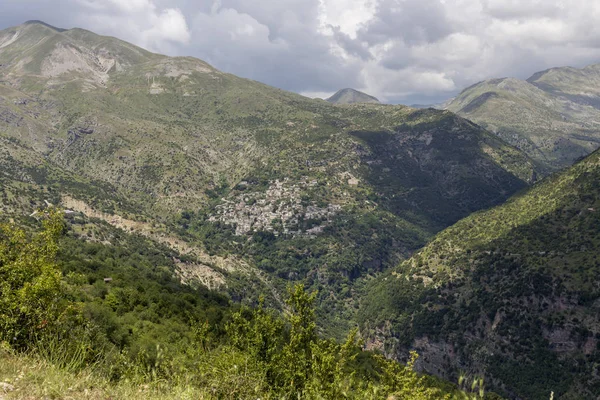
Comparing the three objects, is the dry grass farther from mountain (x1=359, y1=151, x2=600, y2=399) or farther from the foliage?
mountain (x1=359, y1=151, x2=600, y2=399)

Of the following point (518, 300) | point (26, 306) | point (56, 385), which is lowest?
point (518, 300)

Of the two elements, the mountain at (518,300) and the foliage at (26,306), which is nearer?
the foliage at (26,306)

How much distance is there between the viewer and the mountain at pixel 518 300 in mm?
114000

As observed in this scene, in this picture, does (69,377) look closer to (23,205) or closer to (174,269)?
(174,269)

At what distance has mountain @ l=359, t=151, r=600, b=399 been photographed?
114000 mm

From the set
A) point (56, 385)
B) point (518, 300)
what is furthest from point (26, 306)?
point (518, 300)

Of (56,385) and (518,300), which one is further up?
(56,385)

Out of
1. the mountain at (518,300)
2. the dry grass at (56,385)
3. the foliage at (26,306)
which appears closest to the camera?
the dry grass at (56,385)

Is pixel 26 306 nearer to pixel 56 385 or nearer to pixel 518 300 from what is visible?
pixel 56 385

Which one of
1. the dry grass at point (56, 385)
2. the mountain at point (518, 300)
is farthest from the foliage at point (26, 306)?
the mountain at point (518, 300)

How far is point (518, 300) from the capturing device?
451ft

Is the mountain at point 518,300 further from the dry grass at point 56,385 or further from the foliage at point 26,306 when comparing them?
the foliage at point 26,306

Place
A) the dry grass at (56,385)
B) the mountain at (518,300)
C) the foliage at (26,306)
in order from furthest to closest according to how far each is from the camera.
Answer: the mountain at (518,300)
the foliage at (26,306)
the dry grass at (56,385)

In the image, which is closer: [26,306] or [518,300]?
[26,306]
